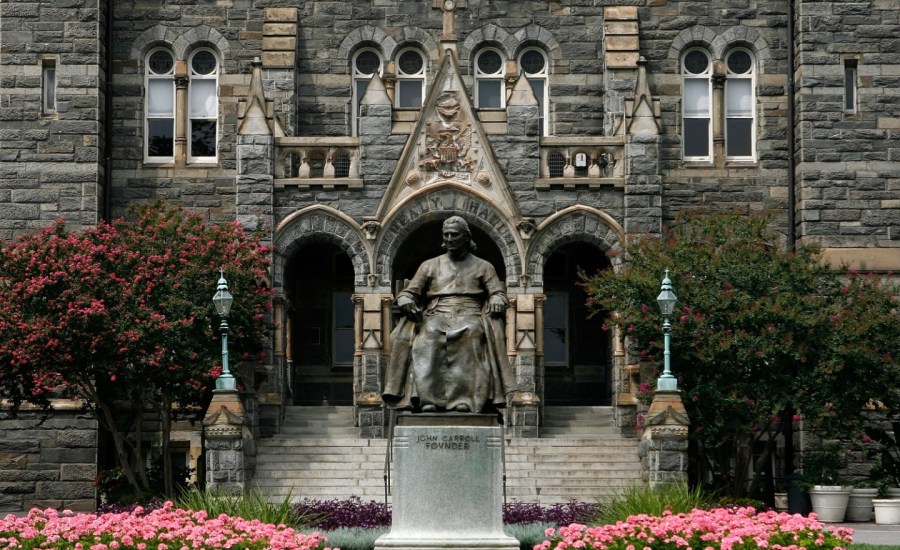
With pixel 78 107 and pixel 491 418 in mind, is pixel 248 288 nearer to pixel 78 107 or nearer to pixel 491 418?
pixel 78 107

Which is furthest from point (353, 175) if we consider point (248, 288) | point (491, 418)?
point (491, 418)

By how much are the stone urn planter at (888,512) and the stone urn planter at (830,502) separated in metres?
0.68

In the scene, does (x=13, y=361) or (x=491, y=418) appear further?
(x=13, y=361)

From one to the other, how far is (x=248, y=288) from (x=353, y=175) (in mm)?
3417

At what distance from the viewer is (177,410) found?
3338 cm

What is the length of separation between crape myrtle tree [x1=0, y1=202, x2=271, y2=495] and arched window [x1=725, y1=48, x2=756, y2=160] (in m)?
10.4

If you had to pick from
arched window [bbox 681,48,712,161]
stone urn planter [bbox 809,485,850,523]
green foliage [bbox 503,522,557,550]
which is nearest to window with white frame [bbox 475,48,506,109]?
arched window [bbox 681,48,712,161]

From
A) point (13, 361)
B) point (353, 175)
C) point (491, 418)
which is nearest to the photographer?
point (491, 418)

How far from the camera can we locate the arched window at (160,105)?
3684 centimetres

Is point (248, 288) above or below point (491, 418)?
above

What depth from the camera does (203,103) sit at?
3706cm

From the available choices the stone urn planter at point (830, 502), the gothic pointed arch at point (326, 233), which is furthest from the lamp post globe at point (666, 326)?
the gothic pointed arch at point (326, 233)

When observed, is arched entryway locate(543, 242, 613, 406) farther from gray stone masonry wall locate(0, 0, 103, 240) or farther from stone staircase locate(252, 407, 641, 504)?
gray stone masonry wall locate(0, 0, 103, 240)

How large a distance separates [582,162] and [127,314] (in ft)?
30.8
